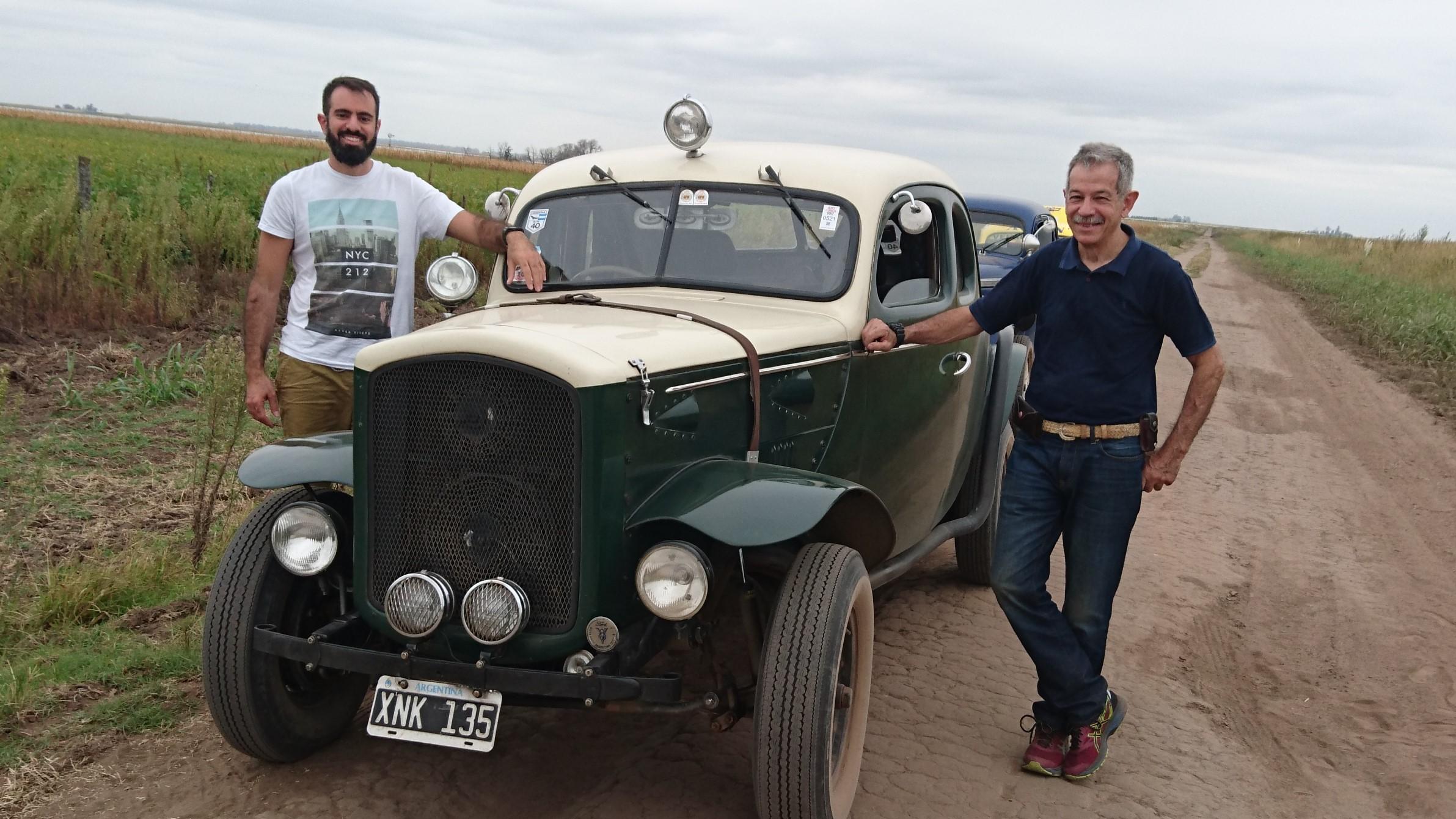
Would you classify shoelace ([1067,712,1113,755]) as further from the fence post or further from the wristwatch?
the fence post

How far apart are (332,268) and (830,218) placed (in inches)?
75.5

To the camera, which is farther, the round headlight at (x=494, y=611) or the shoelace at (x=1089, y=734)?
the shoelace at (x=1089, y=734)

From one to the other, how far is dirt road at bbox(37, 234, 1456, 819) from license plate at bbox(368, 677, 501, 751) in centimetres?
36

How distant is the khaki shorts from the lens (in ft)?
15.0

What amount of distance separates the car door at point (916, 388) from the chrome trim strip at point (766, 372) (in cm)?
17

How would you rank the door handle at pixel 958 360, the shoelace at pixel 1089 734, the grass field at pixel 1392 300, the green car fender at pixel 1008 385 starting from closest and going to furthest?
the shoelace at pixel 1089 734 < the door handle at pixel 958 360 < the green car fender at pixel 1008 385 < the grass field at pixel 1392 300

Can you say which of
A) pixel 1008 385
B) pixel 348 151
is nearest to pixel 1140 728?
pixel 1008 385

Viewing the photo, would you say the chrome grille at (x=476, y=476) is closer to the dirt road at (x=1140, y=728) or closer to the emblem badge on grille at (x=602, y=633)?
the emblem badge on grille at (x=602, y=633)

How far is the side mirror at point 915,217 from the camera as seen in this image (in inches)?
178

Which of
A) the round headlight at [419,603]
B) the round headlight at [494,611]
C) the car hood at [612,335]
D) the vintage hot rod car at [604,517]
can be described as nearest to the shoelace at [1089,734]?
the vintage hot rod car at [604,517]

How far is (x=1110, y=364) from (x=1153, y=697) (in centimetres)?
165

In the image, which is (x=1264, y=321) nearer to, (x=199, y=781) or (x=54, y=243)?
(x=54, y=243)

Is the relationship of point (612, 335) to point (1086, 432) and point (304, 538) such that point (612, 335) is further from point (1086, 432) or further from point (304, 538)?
point (1086, 432)

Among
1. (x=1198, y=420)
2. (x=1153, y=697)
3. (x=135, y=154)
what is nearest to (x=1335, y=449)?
(x=1153, y=697)
